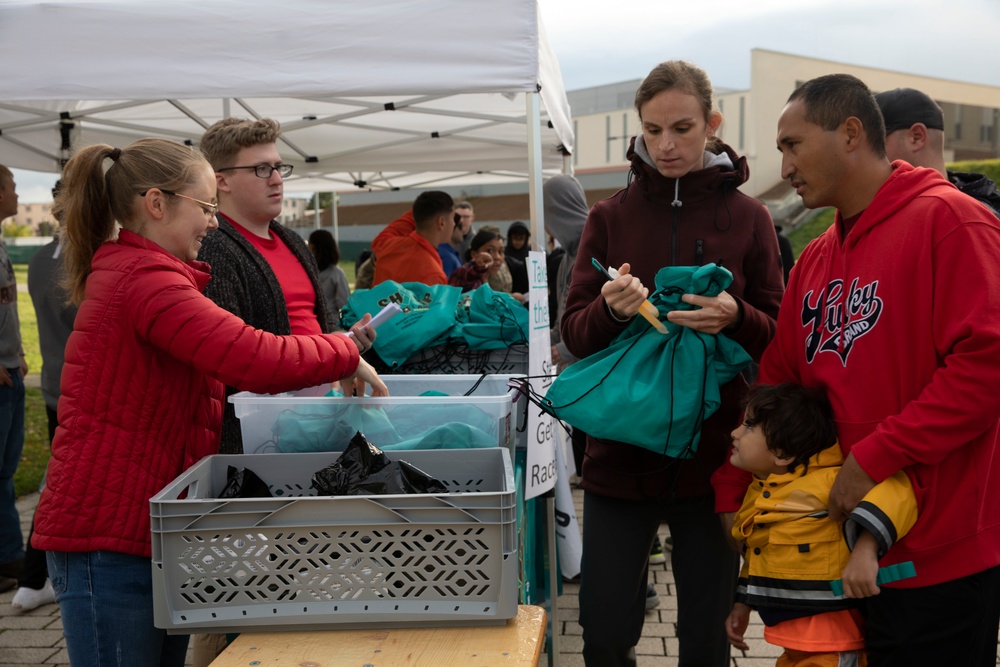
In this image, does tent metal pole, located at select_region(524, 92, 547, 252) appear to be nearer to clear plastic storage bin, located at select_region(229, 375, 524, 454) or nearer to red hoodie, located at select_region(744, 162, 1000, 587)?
clear plastic storage bin, located at select_region(229, 375, 524, 454)

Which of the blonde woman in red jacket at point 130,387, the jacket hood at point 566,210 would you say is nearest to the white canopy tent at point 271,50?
the jacket hood at point 566,210

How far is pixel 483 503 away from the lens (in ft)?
5.03

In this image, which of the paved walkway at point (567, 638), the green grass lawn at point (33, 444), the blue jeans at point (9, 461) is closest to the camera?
the paved walkway at point (567, 638)

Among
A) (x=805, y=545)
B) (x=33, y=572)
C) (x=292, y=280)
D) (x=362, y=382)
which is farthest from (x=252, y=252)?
(x=33, y=572)

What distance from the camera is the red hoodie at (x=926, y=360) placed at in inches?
61.5

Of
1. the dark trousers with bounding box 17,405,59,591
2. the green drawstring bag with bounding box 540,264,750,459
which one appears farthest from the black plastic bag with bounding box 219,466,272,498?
the dark trousers with bounding box 17,405,59,591

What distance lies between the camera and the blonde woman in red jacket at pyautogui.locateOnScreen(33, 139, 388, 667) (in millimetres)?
1733

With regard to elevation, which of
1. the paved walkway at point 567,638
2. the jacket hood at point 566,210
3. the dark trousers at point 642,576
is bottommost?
the paved walkway at point 567,638

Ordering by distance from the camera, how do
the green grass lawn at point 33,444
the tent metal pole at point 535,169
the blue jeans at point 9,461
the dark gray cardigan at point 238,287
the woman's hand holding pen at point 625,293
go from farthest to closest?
the green grass lawn at point 33,444, the blue jeans at point 9,461, the tent metal pole at point 535,169, the dark gray cardigan at point 238,287, the woman's hand holding pen at point 625,293

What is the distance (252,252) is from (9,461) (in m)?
2.58

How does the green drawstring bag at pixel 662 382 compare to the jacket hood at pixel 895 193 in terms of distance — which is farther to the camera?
the green drawstring bag at pixel 662 382

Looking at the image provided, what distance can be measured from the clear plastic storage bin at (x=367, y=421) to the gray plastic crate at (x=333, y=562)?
0.55 metres

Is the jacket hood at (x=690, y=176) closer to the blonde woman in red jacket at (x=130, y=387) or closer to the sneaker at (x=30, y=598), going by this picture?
the blonde woman in red jacket at (x=130, y=387)

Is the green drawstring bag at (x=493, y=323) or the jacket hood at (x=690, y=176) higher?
the jacket hood at (x=690, y=176)
